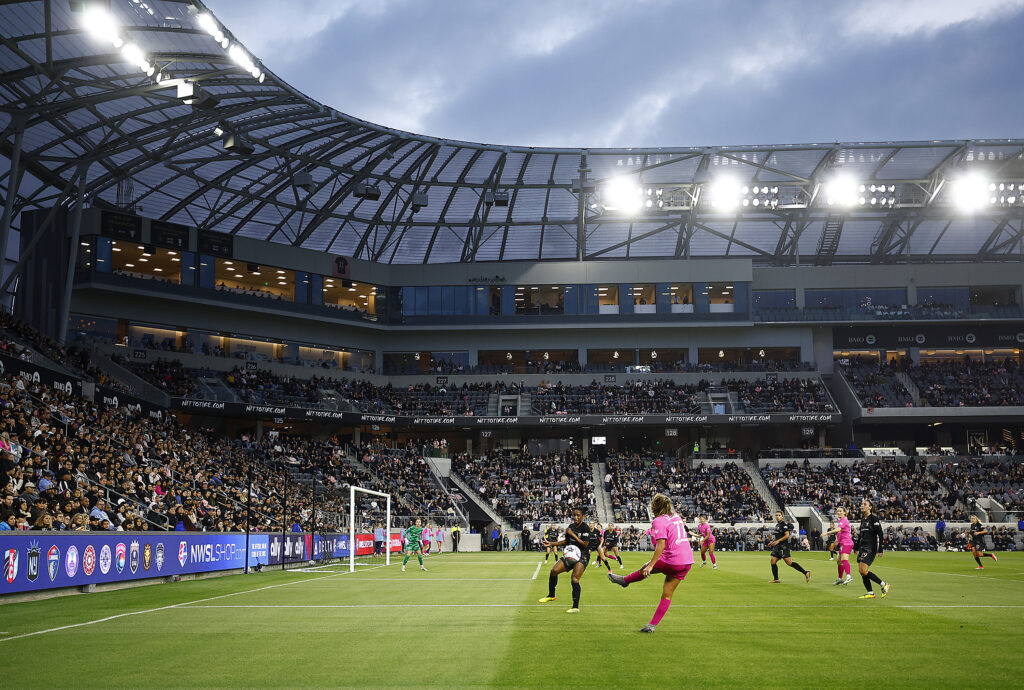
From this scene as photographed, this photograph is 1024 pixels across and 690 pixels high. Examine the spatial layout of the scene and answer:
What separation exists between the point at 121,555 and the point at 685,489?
44.0 meters

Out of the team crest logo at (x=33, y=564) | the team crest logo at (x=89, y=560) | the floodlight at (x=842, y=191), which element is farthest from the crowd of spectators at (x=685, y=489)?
the team crest logo at (x=33, y=564)

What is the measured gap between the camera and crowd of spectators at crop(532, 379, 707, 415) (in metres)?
68.1

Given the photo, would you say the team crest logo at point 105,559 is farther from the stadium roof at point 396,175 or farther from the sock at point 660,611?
the stadium roof at point 396,175

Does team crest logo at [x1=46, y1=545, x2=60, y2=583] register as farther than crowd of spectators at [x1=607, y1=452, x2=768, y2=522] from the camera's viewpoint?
No

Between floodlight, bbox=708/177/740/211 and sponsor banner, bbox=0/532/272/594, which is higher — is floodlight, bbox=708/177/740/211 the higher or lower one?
the higher one

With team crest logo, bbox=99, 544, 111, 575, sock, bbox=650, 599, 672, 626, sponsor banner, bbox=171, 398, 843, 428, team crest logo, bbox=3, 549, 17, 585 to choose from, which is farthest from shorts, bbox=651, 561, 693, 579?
sponsor banner, bbox=171, 398, 843, 428

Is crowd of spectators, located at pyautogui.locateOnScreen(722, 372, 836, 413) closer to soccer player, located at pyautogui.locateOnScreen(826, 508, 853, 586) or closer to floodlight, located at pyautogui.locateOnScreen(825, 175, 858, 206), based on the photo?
floodlight, located at pyautogui.locateOnScreen(825, 175, 858, 206)

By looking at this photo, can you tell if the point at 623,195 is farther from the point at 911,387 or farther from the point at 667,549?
the point at 667,549

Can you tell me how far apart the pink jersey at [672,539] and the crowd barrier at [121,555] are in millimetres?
12982

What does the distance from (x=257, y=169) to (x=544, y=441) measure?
30.1 m

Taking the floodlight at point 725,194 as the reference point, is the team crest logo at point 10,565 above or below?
below

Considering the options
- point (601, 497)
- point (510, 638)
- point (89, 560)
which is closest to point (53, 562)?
point (89, 560)

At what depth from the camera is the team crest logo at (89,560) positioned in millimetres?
20547

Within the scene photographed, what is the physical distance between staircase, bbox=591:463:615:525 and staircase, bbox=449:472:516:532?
615cm
